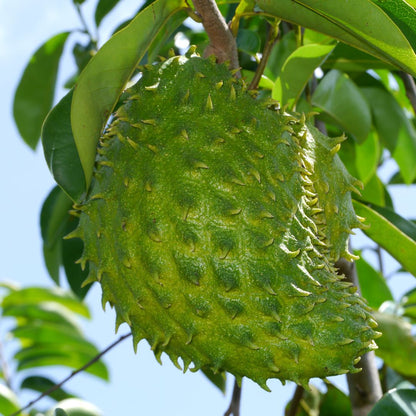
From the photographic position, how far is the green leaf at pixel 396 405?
5.25ft

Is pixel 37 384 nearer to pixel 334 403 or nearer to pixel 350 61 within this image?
pixel 334 403

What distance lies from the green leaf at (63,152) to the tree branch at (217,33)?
40 centimetres

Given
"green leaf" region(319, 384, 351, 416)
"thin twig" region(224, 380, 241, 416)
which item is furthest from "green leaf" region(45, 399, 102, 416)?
"green leaf" region(319, 384, 351, 416)

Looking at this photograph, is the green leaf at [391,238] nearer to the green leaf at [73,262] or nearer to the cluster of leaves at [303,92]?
the cluster of leaves at [303,92]

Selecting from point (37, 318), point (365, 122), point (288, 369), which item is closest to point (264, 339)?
point (288, 369)

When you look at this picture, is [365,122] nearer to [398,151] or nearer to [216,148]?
[398,151]

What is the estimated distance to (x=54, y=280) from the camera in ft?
8.65

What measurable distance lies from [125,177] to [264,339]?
0.46m

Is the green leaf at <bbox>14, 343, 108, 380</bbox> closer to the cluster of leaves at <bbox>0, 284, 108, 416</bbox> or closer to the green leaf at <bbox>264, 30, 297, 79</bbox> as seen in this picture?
the cluster of leaves at <bbox>0, 284, 108, 416</bbox>

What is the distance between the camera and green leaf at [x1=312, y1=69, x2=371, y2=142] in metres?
2.40

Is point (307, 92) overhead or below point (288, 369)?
overhead

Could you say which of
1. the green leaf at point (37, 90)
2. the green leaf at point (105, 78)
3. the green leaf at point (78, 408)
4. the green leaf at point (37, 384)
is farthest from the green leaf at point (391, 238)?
the green leaf at point (37, 384)

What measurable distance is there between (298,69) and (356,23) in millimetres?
510

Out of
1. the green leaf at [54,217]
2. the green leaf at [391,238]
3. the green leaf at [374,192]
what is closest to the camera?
the green leaf at [391,238]
